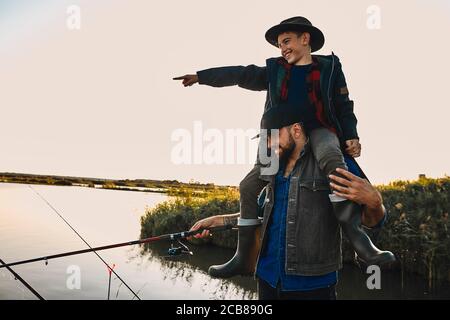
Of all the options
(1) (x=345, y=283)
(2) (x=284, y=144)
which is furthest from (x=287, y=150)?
(1) (x=345, y=283)

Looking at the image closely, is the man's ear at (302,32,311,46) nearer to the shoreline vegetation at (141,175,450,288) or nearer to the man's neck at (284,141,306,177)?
the man's neck at (284,141,306,177)

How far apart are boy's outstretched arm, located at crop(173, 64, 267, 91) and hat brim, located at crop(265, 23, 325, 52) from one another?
234 millimetres

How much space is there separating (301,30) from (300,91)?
42cm

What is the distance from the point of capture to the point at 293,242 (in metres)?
2.42

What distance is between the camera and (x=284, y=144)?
8.38ft

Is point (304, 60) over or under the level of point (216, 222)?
over

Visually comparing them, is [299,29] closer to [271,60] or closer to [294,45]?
[294,45]

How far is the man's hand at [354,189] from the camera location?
7.15 feet

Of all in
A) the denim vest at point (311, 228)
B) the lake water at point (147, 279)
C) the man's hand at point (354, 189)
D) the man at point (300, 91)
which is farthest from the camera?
the lake water at point (147, 279)

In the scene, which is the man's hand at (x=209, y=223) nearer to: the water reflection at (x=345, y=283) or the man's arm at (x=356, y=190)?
the man's arm at (x=356, y=190)

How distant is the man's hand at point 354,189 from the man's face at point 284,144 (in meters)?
0.42

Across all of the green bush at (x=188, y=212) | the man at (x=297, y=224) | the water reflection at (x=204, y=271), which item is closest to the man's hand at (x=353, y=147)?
the man at (x=297, y=224)

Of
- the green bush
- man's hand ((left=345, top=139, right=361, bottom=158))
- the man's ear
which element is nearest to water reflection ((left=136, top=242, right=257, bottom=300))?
the green bush

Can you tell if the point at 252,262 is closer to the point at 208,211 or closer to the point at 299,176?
the point at 299,176
